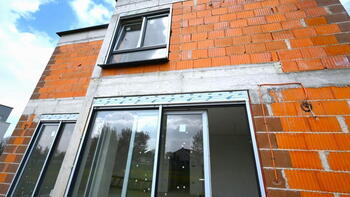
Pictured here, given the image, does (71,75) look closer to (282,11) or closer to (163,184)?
(163,184)

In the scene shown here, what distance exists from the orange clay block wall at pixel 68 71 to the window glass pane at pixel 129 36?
3.51ft

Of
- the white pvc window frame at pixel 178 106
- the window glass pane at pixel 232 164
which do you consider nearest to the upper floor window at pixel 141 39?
the white pvc window frame at pixel 178 106

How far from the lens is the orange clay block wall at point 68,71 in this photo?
3160mm

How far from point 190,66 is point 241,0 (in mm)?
1509

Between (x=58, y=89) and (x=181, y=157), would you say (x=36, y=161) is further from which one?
(x=181, y=157)

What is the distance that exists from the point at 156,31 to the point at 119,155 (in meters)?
2.32

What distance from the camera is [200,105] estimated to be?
1.79 metres

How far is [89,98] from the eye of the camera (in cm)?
227

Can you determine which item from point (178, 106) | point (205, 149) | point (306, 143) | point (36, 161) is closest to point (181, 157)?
point (205, 149)

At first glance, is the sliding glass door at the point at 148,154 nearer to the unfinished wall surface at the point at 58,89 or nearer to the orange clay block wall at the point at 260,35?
the orange clay block wall at the point at 260,35

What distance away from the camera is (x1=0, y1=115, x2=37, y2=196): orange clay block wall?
265 cm

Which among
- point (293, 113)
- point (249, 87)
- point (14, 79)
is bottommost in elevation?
point (293, 113)

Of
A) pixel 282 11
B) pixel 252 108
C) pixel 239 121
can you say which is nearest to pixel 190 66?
pixel 252 108

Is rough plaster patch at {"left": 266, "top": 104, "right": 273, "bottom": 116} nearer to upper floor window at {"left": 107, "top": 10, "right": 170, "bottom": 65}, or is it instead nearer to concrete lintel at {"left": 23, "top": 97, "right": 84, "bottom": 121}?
upper floor window at {"left": 107, "top": 10, "right": 170, "bottom": 65}
